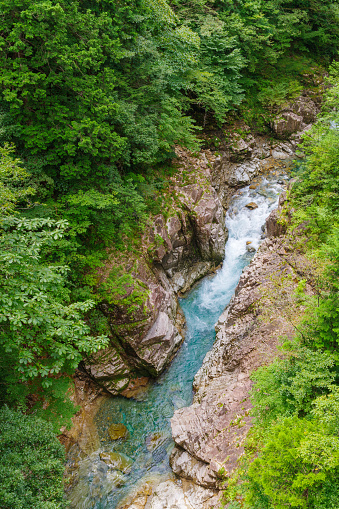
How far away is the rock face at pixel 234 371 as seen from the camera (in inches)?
307

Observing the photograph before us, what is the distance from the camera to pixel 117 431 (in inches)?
409

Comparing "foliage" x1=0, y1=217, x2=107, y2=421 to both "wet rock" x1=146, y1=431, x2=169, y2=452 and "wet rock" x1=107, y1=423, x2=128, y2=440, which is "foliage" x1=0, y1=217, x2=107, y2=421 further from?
"wet rock" x1=146, y1=431, x2=169, y2=452

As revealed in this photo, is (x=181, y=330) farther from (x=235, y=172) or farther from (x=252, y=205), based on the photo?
(x=235, y=172)

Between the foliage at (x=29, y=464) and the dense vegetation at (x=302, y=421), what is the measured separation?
13.0 ft

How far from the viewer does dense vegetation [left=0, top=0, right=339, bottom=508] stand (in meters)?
5.89

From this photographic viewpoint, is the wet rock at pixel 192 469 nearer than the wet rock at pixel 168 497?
Yes

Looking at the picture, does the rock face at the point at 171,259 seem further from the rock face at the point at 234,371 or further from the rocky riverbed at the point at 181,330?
the rock face at the point at 234,371

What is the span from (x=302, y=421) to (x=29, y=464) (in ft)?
19.2

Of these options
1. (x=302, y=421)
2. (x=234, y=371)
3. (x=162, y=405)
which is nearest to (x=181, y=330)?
(x=162, y=405)

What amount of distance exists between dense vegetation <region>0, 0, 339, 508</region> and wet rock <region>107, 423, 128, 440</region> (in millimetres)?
2434

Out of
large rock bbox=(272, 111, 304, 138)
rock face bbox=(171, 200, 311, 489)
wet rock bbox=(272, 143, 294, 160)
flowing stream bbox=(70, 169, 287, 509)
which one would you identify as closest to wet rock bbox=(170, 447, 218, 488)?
rock face bbox=(171, 200, 311, 489)

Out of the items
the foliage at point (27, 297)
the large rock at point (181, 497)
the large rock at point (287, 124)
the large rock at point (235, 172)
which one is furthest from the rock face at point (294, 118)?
the large rock at point (181, 497)

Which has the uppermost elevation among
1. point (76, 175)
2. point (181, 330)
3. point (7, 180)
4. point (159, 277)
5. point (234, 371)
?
point (7, 180)

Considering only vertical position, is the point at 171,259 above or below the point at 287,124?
above
